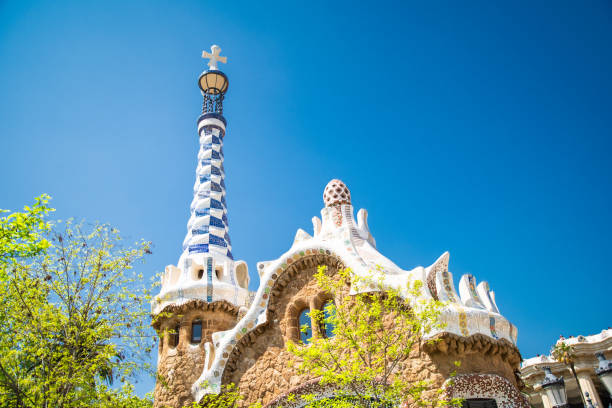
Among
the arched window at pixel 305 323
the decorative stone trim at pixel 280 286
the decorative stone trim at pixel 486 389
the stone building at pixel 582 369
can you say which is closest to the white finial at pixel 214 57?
the decorative stone trim at pixel 280 286

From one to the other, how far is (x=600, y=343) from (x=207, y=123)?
16.5 m

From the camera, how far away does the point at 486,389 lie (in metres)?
7.38

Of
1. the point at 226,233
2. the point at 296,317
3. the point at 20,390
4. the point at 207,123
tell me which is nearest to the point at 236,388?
the point at 296,317

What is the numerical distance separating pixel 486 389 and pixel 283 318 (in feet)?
11.9

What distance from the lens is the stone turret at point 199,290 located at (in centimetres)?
1037

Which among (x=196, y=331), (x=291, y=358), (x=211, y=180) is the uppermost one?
(x=211, y=180)

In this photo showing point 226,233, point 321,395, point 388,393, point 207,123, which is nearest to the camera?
point 388,393

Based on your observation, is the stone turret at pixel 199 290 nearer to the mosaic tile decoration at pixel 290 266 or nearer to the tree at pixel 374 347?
the mosaic tile decoration at pixel 290 266

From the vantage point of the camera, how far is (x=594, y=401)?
63.0 ft

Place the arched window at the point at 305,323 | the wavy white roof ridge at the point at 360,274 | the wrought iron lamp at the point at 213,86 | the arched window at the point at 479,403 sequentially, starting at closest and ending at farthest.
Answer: the arched window at the point at 479,403
the wavy white roof ridge at the point at 360,274
the arched window at the point at 305,323
the wrought iron lamp at the point at 213,86

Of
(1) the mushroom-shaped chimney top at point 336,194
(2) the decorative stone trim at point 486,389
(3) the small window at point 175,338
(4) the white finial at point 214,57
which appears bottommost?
(2) the decorative stone trim at point 486,389

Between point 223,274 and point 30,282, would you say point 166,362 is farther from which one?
point 30,282

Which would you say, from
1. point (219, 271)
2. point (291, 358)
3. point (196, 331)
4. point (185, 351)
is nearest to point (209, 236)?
point (219, 271)

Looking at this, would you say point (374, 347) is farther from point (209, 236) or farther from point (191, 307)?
point (209, 236)
